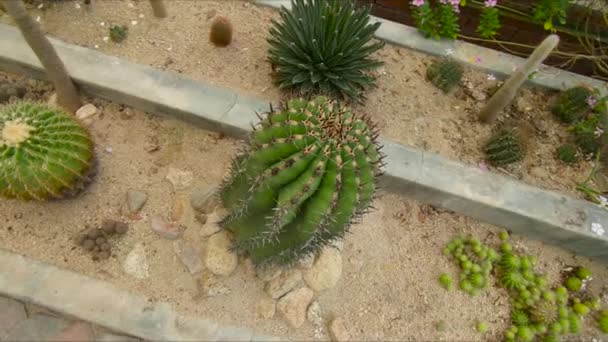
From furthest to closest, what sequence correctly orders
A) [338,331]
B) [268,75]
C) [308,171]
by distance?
1. [268,75]
2. [338,331]
3. [308,171]

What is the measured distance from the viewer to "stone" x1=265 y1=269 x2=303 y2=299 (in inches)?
95.7

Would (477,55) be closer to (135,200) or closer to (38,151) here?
(135,200)

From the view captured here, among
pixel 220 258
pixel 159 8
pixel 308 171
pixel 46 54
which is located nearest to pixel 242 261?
pixel 220 258

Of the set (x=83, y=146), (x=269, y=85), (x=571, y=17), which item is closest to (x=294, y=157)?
(x=83, y=146)

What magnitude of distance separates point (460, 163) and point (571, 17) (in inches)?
74.8

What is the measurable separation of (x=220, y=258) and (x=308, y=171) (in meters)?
1.04

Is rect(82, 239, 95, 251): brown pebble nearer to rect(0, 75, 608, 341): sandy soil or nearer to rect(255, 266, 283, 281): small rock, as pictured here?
rect(0, 75, 608, 341): sandy soil

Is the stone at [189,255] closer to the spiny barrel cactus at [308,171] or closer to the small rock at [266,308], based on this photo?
the small rock at [266,308]

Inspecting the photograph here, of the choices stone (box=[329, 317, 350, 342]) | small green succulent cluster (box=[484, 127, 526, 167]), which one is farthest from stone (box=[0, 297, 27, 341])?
small green succulent cluster (box=[484, 127, 526, 167])

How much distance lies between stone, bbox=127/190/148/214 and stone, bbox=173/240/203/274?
32cm

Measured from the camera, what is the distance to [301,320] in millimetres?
2416

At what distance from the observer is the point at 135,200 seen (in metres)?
2.58

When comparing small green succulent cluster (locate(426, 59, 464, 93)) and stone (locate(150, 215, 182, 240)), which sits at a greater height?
small green succulent cluster (locate(426, 59, 464, 93))

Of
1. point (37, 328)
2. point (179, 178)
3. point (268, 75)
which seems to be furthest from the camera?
point (268, 75)
